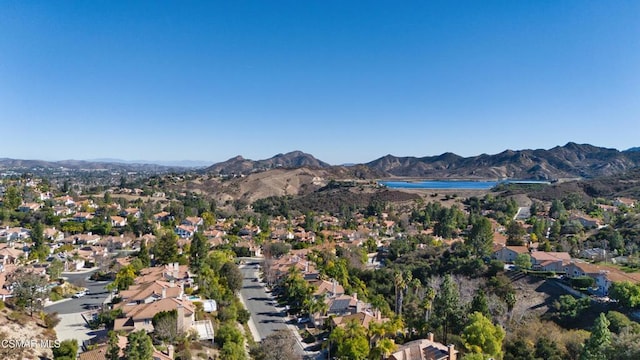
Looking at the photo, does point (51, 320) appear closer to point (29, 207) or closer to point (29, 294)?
point (29, 294)

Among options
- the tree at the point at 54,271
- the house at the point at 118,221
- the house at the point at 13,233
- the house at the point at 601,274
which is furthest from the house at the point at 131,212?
the house at the point at 601,274

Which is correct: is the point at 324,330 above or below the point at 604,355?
below

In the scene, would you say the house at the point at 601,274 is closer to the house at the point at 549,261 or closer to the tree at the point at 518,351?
the house at the point at 549,261

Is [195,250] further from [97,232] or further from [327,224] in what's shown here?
[327,224]

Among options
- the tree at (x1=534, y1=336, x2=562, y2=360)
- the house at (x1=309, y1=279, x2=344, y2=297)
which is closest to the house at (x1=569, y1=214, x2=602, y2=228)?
the house at (x1=309, y1=279, x2=344, y2=297)

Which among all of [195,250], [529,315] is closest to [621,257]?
[529,315]

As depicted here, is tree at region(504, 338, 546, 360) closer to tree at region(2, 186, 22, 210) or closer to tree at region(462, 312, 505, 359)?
tree at region(462, 312, 505, 359)
